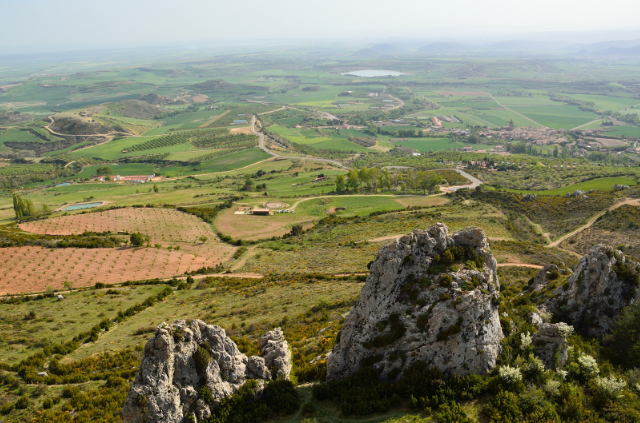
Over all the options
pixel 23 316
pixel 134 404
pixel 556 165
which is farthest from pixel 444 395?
pixel 556 165

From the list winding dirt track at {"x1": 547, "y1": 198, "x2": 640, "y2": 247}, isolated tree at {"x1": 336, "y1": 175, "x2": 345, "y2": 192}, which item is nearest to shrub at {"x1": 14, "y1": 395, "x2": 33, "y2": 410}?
winding dirt track at {"x1": 547, "y1": 198, "x2": 640, "y2": 247}

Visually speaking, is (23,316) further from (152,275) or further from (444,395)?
(444,395)

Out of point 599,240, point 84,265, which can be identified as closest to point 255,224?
point 84,265

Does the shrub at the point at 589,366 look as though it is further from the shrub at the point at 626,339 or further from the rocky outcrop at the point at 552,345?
the shrub at the point at 626,339

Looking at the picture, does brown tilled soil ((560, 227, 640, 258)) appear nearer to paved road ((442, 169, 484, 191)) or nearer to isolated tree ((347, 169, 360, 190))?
paved road ((442, 169, 484, 191))

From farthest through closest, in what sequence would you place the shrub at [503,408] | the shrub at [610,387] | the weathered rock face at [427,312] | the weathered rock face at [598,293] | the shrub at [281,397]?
the weathered rock face at [598,293]
the shrub at [281,397]
the weathered rock face at [427,312]
the shrub at [610,387]
the shrub at [503,408]

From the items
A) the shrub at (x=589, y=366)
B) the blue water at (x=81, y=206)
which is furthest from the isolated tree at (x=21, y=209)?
the shrub at (x=589, y=366)
